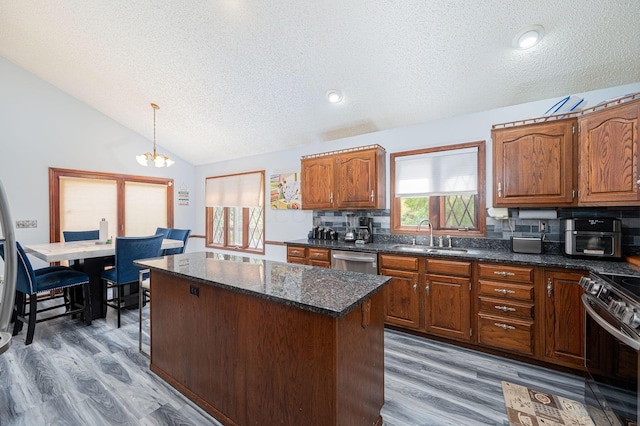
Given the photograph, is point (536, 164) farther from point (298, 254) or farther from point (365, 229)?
point (298, 254)

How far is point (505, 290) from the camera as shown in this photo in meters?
2.33

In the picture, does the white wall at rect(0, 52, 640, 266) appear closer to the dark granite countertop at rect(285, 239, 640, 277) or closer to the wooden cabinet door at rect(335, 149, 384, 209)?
the wooden cabinet door at rect(335, 149, 384, 209)

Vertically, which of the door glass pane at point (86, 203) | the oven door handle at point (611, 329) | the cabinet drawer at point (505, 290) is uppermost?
the door glass pane at point (86, 203)

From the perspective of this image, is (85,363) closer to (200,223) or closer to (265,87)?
(265,87)

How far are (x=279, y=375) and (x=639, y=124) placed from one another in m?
2.89

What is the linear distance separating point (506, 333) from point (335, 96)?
2.84 m

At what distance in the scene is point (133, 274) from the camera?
3.08 meters

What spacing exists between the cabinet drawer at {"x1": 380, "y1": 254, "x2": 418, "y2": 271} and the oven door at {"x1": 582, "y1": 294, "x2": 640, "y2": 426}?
1.25 m

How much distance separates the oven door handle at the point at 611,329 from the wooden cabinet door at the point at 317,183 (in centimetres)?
251

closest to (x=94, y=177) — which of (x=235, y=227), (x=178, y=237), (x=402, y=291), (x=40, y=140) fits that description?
(x=40, y=140)

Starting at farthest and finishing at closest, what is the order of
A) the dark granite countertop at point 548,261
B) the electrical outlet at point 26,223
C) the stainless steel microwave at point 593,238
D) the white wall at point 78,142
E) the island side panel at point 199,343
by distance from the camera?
the electrical outlet at point 26,223
the white wall at point 78,142
the stainless steel microwave at point 593,238
the dark granite countertop at point 548,261
the island side panel at point 199,343

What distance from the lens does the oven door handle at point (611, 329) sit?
48.7 inches

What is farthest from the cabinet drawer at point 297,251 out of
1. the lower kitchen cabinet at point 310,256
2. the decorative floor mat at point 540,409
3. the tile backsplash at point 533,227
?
the decorative floor mat at point 540,409

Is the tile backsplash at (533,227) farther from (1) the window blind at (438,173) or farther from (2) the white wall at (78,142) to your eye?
(1) the window blind at (438,173)
